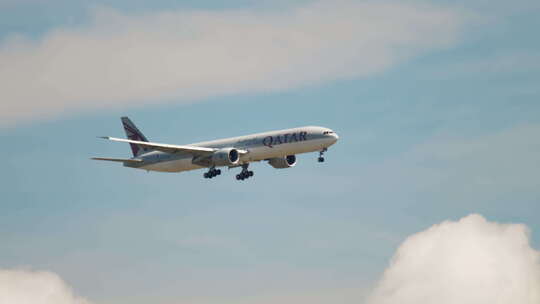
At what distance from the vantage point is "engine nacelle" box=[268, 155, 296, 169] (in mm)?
99375

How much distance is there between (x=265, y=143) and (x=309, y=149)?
5.27 metres

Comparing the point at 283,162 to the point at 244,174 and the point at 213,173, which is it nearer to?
the point at 244,174

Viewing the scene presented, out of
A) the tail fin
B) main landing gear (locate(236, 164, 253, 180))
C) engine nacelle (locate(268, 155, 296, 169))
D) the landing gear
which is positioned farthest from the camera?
the tail fin

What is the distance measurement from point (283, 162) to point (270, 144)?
7.80 meters

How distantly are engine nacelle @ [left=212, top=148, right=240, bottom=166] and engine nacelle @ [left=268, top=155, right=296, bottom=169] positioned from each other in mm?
6992

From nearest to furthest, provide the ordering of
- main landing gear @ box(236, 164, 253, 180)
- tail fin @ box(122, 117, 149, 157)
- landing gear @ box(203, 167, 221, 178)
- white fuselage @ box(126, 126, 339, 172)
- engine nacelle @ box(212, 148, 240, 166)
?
white fuselage @ box(126, 126, 339, 172)
engine nacelle @ box(212, 148, 240, 166)
landing gear @ box(203, 167, 221, 178)
main landing gear @ box(236, 164, 253, 180)
tail fin @ box(122, 117, 149, 157)

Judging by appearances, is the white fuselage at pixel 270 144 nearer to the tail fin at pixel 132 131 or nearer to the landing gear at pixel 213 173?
the landing gear at pixel 213 173

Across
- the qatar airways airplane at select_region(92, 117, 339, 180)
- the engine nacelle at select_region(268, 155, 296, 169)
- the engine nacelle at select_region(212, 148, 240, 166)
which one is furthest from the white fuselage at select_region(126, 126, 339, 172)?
the engine nacelle at select_region(268, 155, 296, 169)

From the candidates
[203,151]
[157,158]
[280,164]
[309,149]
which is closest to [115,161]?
[157,158]

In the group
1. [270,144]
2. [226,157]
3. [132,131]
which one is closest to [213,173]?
[226,157]

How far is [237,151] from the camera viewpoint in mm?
93812

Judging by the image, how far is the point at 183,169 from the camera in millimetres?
100250

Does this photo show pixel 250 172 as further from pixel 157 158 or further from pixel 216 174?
pixel 157 158

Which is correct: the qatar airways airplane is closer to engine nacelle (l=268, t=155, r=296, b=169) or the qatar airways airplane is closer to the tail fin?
engine nacelle (l=268, t=155, r=296, b=169)
